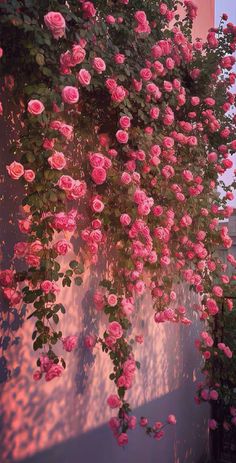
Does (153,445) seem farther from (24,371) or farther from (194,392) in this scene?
(24,371)

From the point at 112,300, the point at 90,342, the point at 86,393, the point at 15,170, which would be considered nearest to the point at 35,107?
the point at 15,170

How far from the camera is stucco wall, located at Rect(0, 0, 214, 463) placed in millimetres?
2064

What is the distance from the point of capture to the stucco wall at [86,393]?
2.06 m

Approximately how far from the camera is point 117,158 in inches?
101

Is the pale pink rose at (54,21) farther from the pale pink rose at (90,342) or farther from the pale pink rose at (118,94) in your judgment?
the pale pink rose at (90,342)

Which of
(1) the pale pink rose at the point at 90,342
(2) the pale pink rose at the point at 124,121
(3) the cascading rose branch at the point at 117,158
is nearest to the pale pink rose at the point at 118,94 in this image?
(3) the cascading rose branch at the point at 117,158

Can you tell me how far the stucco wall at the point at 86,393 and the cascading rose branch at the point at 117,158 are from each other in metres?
0.14

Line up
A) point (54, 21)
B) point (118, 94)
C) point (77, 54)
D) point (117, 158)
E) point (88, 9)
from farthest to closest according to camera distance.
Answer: point (117, 158) → point (118, 94) → point (88, 9) → point (77, 54) → point (54, 21)

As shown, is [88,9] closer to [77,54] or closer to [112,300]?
[77,54]

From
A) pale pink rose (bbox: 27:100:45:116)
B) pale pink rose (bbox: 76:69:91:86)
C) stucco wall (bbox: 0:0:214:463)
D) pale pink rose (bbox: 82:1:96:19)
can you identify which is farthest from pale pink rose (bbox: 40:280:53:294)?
pale pink rose (bbox: 82:1:96:19)

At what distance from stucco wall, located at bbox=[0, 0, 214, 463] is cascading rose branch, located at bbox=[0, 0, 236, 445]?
14 cm

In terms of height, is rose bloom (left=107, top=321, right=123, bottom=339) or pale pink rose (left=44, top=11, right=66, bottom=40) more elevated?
pale pink rose (left=44, top=11, right=66, bottom=40)

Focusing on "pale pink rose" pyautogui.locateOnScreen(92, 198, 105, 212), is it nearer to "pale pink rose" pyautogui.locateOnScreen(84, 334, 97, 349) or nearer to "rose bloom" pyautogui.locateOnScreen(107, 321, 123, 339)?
"rose bloom" pyautogui.locateOnScreen(107, 321, 123, 339)

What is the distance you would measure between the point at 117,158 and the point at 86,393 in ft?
4.97
